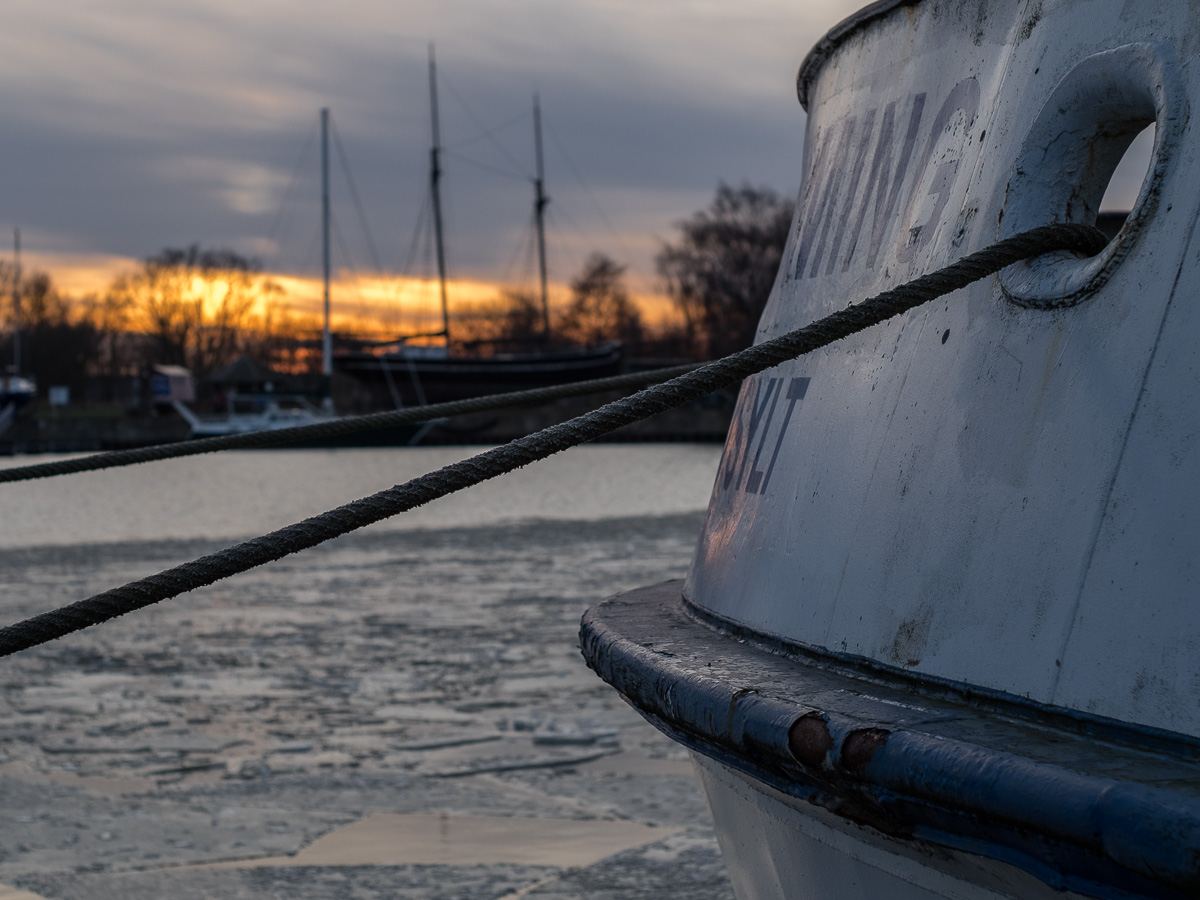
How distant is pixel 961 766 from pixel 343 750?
177 inches

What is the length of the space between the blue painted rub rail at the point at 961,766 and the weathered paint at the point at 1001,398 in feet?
0.15

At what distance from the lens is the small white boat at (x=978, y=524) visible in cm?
141

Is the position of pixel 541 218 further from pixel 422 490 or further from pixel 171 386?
pixel 422 490

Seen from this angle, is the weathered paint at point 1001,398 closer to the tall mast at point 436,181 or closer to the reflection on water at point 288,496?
the reflection on water at point 288,496

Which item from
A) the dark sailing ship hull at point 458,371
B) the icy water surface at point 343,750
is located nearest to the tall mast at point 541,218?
the dark sailing ship hull at point 458,371

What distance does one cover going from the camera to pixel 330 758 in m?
5.45

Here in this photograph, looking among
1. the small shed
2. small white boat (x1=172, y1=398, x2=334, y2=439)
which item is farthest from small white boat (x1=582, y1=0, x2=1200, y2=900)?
the small shed

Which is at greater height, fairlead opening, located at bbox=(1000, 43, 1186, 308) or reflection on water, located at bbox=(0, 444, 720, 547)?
fairlead opening, located at bbox=(1000, 43, 1186, 308)

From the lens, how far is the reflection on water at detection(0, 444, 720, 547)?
19.7 m

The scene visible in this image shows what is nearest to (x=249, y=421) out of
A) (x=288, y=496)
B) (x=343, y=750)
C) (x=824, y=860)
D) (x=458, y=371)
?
(x=458, y=371)

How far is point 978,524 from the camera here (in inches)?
66.2

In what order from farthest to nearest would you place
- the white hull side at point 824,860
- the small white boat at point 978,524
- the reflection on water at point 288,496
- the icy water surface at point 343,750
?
the reflection on water at point 288,496, the icy water surface at point 343,750, the white hull side at point 824,860, the small white boat at point 978,524

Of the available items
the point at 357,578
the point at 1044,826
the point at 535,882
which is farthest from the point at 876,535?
the point at 357,578

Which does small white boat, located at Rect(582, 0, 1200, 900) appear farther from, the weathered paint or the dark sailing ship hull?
the dark sailing ship hull
